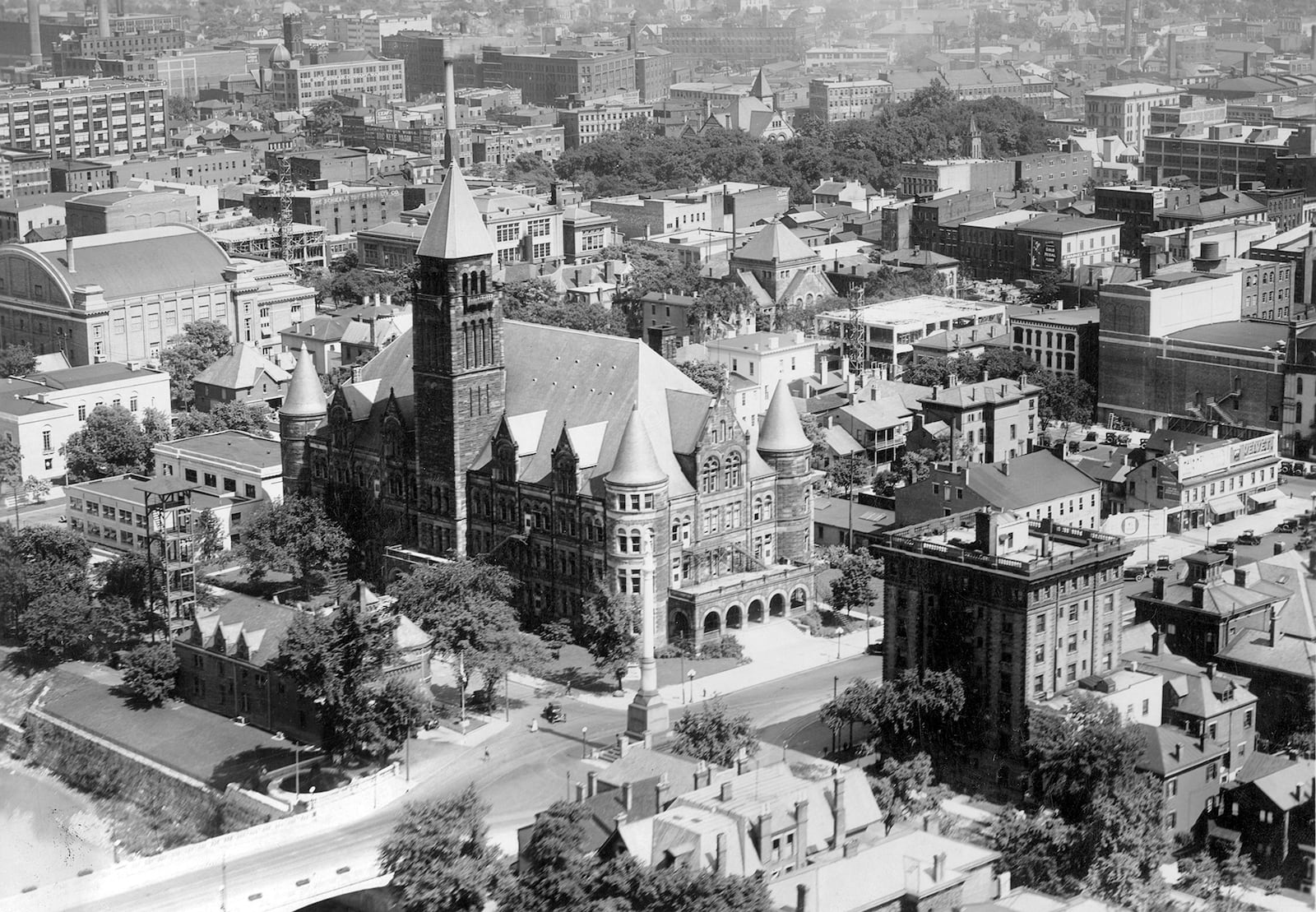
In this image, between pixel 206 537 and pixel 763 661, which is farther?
pixel 206 537

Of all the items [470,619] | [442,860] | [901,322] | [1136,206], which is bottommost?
[442,860]

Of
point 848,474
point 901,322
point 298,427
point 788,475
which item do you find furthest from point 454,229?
point 901,322

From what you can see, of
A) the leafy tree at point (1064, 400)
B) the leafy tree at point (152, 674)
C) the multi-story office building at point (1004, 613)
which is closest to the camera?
the multi-story office building at point (1004, 613)

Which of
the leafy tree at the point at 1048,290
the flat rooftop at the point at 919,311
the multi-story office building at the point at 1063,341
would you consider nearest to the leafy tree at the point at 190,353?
the flat rooftop at the point at 919,311

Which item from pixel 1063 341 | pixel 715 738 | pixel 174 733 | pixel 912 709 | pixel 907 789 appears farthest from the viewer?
pixel 1063 341

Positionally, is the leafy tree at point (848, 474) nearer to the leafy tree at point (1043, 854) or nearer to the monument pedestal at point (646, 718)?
the monument pedestal at point (646, 718)

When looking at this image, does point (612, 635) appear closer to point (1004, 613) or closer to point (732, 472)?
point (732, 472)
